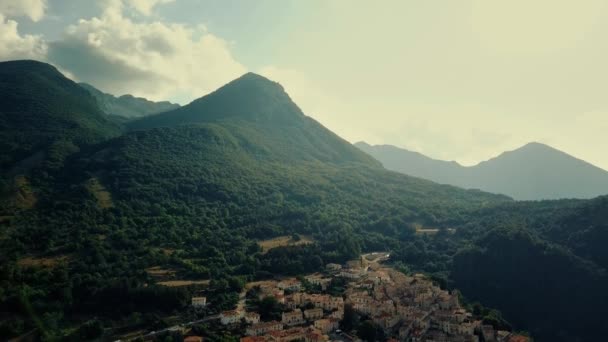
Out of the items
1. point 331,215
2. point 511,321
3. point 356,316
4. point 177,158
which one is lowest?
point 511,321

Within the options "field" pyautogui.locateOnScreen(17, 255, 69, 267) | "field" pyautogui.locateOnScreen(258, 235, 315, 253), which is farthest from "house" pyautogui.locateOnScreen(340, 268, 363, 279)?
"field" pyautogui.locateOnScreen(17, 255, 69, 267)

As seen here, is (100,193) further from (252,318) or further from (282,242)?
(252,318)

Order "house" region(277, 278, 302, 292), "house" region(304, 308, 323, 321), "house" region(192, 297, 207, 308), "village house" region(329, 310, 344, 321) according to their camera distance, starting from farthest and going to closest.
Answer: "house" region(277, 278, 302, 292), "house" region(192, 297, 207, 308), "house" region(304, 308, 323, 321), "village house" region(329, 310, 344, 321)

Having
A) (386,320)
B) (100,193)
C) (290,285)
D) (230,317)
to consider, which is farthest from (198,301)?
(100,193)

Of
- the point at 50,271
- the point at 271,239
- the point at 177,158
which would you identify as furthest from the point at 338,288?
the point at 177,158

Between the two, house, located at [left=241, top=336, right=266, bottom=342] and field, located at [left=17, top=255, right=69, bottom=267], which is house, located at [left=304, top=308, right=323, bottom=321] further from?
field, located at [left=17, top=255, right=69, bottom=267]

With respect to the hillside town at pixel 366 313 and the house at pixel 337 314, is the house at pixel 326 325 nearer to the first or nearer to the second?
the hillside town at pixel 366 313

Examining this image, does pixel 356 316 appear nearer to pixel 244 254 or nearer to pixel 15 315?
pixel 244 254
